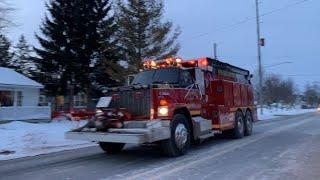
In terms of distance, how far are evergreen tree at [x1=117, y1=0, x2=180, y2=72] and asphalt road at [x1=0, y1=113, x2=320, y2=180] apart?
16084 millimetres

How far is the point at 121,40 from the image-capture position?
32344mm

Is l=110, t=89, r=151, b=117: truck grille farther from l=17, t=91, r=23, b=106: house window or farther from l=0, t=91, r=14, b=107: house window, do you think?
l=17, t=91, r=23, b=106: house window

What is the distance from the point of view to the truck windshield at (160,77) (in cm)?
1452

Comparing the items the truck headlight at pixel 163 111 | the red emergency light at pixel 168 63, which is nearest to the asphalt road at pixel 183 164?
the truck headlight at pixel 163 111

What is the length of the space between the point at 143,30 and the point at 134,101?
62.1ft

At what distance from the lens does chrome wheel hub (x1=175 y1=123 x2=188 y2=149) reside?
13176 millimetres

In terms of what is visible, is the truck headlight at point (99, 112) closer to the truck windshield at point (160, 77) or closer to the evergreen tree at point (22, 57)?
the truck windshield at point (160, 77)

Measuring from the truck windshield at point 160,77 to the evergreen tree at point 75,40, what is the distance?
948 inches

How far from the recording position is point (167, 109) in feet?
41.8

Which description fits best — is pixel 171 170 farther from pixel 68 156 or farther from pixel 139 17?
pixel 139 17

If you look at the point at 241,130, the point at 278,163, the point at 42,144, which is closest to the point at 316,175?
the point at 278,163

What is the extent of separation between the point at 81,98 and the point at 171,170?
37.0m

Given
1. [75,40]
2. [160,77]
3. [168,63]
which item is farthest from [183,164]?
[75,40]

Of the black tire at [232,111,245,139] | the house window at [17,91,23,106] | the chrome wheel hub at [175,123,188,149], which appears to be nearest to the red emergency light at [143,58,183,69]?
the chrome wheel hub at [175,123,188,149]
